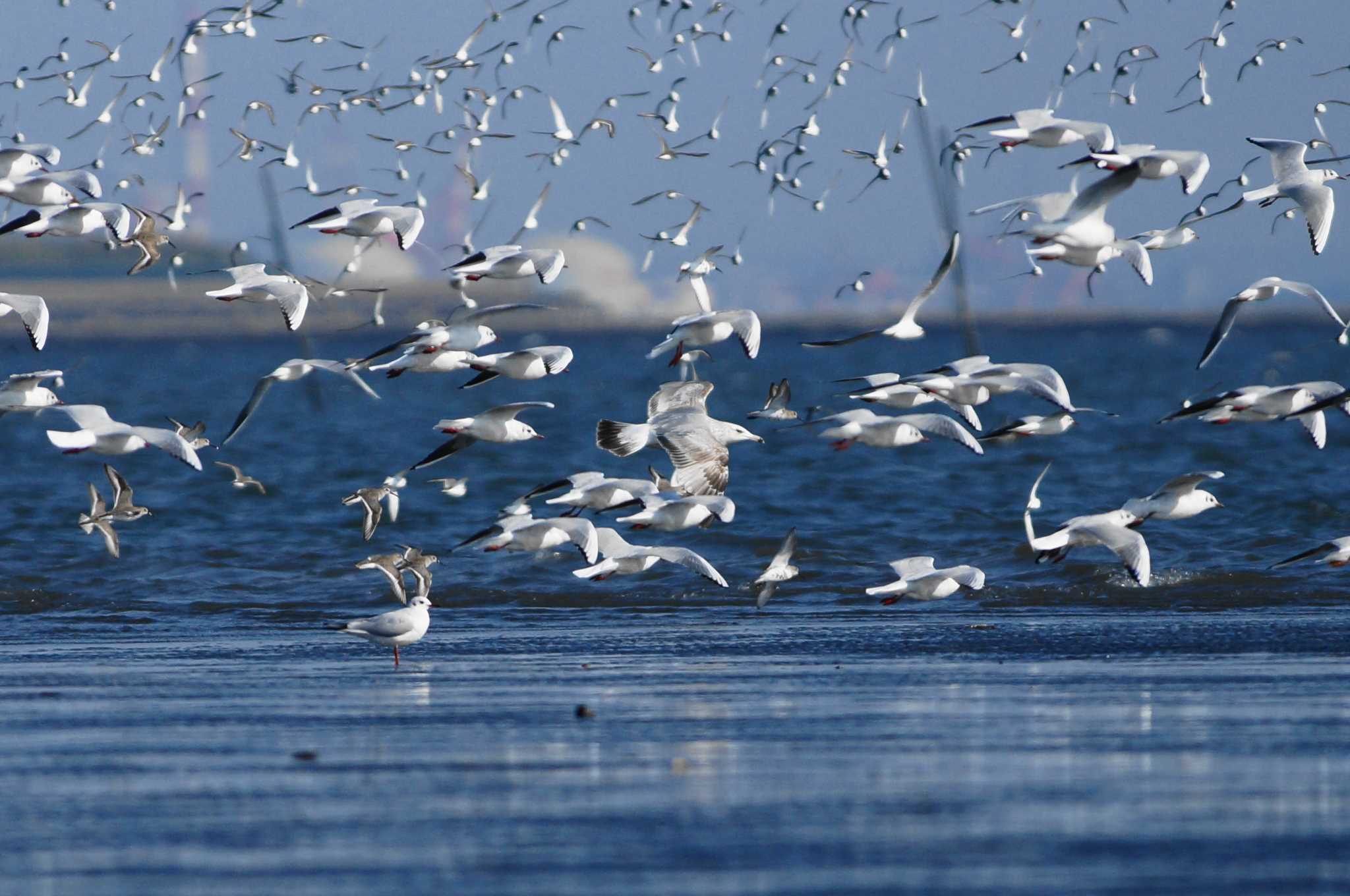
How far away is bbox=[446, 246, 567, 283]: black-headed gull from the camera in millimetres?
14352

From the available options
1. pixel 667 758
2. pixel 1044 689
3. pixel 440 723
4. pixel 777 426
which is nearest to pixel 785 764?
pixel 667 758

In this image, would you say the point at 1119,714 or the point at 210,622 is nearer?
the point at 1119,714

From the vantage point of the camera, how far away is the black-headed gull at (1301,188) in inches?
535

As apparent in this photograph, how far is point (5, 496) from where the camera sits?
26.9 metres

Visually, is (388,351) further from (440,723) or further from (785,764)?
(785,764)

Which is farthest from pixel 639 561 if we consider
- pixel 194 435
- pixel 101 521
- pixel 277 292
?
pixel 101 521

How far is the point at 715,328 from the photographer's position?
14953 mm

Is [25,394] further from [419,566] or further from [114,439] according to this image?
[419,566]

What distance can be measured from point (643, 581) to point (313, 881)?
36.3 feet

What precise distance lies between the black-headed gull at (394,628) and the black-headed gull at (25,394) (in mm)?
2891

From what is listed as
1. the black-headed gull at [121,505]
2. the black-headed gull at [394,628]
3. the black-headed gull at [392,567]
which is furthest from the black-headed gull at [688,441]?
the black-headed gull at [121,505]

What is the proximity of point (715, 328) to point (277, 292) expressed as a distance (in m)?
2.98

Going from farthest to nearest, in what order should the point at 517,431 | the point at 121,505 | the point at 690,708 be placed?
the point at 121,505
the point at 517,431
the point at 690,708

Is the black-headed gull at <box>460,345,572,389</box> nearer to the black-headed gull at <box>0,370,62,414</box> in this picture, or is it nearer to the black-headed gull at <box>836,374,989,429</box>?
the black-headed gull at <box>836,374,989,429</box>
